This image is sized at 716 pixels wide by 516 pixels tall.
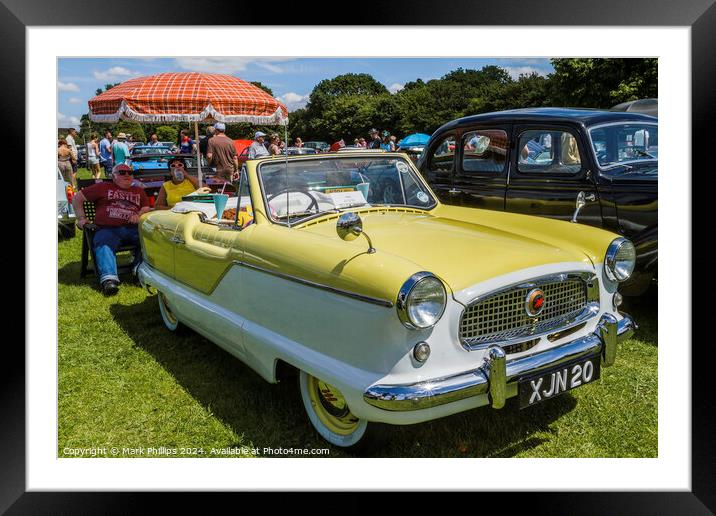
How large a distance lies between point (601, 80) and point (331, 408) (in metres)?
3.68

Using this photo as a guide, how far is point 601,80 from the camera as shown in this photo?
477 cm

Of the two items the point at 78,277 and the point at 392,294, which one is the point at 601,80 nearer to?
the point at 392,294

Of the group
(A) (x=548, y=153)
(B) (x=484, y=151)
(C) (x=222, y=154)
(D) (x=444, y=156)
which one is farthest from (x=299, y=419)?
(C) (x=222, y=154)

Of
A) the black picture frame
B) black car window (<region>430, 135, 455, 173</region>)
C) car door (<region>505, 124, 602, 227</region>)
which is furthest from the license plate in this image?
black car window (<region>430, 135, 455, 173</region>)

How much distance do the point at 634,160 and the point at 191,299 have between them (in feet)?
12.4

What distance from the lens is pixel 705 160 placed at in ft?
9.02

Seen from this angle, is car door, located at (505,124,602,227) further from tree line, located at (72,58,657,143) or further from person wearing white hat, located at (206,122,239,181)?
person wearing white hat, located at (206,122,239,181)

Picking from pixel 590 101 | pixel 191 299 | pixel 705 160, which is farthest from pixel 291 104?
pixel 590 101

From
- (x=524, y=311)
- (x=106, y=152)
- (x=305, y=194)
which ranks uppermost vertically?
(x=106, y=152)

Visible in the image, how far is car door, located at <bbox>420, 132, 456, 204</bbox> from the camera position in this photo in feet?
19.6

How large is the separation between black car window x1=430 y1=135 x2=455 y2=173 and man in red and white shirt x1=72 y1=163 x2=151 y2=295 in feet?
10.3

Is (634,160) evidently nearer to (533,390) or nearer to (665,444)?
(665,444)
